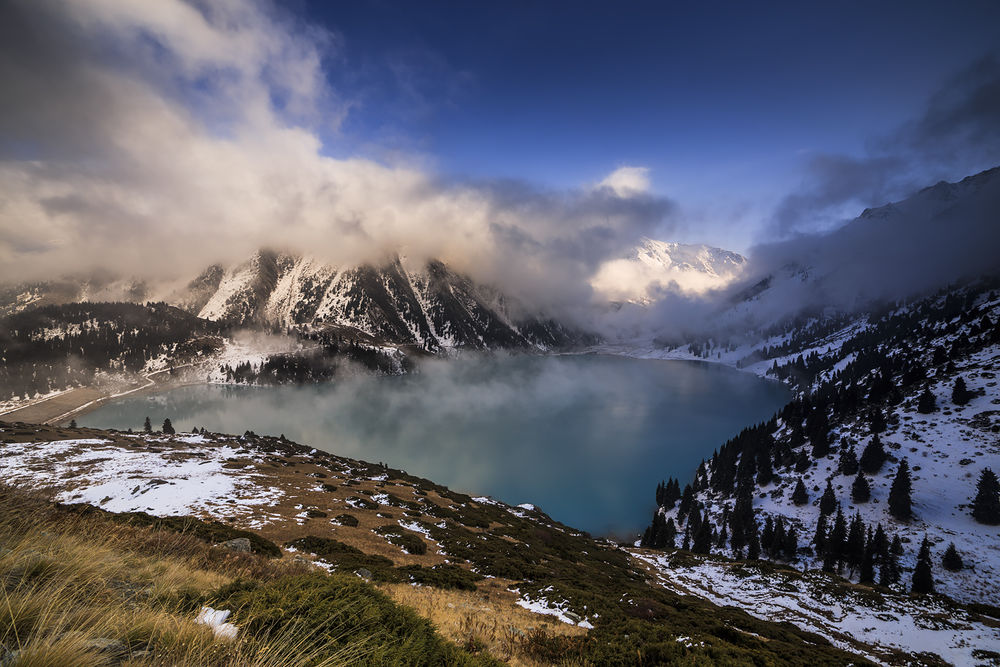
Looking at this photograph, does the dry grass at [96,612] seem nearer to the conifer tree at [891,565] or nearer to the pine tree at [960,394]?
the conifer tree at [891,565]

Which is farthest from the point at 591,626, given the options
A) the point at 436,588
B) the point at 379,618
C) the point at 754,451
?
the point at 754,451

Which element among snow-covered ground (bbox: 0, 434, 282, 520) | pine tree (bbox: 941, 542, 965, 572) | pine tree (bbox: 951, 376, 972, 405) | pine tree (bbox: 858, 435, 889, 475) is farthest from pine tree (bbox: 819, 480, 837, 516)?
snow-covered ground (bbox: 0, 434, 282, 520)

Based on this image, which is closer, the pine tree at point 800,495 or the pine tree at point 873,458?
the pine tree at point 800,495

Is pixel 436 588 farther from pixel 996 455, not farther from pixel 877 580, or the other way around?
pixel 996 455

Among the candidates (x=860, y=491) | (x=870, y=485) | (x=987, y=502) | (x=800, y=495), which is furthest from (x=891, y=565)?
(x=870, y=485)

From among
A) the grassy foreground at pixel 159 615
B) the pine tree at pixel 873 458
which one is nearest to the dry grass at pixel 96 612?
the grassy foreground at pixel 159 615
